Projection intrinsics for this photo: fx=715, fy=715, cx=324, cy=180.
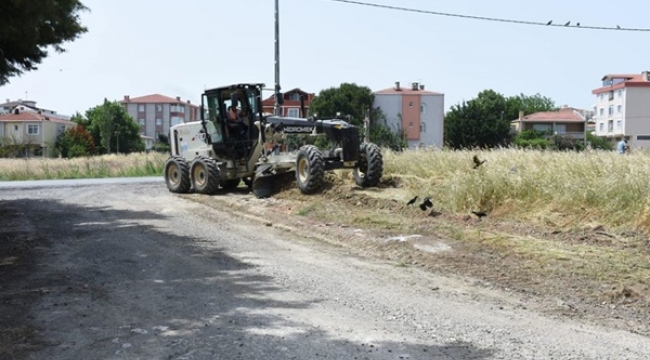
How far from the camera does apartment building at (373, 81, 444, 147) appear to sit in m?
92.1

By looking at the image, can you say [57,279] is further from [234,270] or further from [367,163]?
[367,163]

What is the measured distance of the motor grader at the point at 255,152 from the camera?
16.8 metres

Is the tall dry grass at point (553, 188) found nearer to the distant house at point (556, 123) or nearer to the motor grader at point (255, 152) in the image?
the motor grader at point (255, 152)

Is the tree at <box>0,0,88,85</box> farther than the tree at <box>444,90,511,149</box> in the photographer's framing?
No

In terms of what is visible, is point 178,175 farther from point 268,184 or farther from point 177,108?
point 177,108

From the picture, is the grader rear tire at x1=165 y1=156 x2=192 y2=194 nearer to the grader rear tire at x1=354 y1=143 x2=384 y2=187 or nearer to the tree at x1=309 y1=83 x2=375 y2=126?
the grader rear tire at x1=354 y1=143 x2=384 y2=187

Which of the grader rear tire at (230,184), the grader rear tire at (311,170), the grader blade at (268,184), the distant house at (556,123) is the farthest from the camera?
the distant house at (556,123)

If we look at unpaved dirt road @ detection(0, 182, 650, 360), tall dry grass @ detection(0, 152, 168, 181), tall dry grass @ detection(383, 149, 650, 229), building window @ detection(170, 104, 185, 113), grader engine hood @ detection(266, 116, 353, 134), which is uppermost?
building window @ detection(170, 104, 185, 113)

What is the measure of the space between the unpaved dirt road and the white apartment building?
92698 millimetres

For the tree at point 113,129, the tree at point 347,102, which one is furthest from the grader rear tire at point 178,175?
the tree at point 113,129

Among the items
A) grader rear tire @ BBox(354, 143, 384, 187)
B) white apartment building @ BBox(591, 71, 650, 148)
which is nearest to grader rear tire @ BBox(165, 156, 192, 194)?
grader rear tire @ BBox(354, 143, 384, 187)

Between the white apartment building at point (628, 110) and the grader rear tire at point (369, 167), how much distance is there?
8527cm

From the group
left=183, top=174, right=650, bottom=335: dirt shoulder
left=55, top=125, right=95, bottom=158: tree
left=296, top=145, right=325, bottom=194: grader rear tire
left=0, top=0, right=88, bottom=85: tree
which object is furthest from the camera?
left=55, top=125, right=95, bottom=158: tree

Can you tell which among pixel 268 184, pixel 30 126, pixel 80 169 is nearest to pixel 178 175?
pixel 268 184
